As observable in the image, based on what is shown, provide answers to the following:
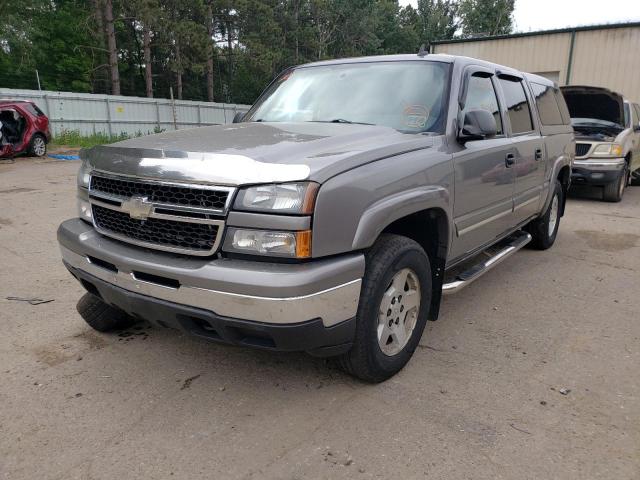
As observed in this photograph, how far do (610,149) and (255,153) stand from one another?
28.2ft

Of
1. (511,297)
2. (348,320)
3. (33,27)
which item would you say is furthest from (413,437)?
(33,27)

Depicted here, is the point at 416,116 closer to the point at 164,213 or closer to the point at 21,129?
the point at 164,213

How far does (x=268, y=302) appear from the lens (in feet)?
7.29

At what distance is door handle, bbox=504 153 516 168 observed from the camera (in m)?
4.01

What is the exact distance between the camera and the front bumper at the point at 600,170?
29.6 feet

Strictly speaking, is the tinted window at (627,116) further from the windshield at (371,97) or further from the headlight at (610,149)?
the windshield at (371,97)

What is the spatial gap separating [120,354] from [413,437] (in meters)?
1.92

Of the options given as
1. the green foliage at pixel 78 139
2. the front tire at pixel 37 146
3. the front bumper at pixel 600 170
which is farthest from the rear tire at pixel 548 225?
the green foliage at pixel 78 139

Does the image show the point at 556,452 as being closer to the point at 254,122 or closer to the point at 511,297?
the point at 511,297

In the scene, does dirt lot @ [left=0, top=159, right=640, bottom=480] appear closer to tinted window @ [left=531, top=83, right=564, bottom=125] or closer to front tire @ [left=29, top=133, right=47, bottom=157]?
tinted window @ [left=531, top=83, right=564, bottom=125]

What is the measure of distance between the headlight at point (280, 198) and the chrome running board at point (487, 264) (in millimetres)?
1491

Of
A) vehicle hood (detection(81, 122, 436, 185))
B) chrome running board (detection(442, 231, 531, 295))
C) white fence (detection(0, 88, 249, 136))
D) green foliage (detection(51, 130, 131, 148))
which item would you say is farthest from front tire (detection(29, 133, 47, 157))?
chrome running board (detection(442, 231, 531, 295))

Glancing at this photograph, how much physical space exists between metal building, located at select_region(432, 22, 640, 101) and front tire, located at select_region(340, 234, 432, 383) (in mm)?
17441

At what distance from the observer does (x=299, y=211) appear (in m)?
2.26
